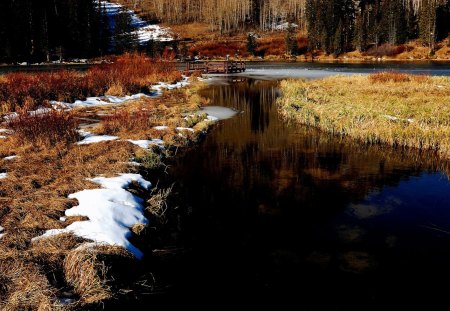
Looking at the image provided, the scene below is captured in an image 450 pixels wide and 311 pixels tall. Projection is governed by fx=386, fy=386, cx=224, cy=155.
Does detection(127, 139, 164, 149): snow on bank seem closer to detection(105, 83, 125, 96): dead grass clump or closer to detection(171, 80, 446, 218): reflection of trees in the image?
detection(171, 80, 446, 218): reflection of trees

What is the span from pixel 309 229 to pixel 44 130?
867 cm

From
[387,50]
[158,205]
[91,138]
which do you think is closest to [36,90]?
[91,138]

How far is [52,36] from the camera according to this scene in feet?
261

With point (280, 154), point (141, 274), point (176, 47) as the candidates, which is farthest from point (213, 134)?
point (176, 47)

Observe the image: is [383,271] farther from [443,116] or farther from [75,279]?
[443,116]

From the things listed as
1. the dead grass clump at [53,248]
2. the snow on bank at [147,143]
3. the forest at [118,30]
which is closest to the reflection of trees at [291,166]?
the snow on bank at [147,143]

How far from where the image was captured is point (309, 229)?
24.5 feet

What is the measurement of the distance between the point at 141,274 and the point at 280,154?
766 cm

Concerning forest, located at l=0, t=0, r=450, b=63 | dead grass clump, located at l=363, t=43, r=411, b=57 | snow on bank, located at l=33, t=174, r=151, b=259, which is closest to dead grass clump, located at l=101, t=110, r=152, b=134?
snow on bank, located at l=33, t=174, r=151, b=259

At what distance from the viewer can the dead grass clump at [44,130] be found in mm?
11531

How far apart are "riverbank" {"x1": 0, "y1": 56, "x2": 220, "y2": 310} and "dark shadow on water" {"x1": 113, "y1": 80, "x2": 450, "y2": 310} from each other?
1.91ft

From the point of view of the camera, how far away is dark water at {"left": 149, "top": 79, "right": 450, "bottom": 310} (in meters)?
5.55

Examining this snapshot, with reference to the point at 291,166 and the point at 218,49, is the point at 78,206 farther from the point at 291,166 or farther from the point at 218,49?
the point at 218,49

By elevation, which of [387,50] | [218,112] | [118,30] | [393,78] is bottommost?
[218,112]
